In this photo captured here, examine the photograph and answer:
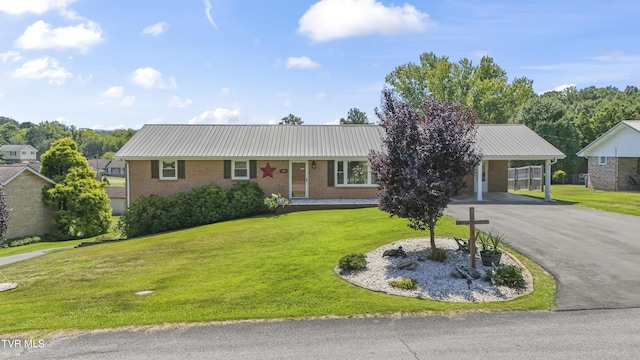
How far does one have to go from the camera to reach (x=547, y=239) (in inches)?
509

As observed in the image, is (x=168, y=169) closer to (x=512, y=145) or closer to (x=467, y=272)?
(x=467, y=272)

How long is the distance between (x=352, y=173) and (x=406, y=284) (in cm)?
1463

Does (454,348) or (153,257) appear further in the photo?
(153,257)

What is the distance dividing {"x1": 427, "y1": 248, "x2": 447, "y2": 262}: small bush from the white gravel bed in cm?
11

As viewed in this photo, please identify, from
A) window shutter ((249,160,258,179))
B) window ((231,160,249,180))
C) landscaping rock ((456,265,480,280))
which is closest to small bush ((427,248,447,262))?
landscaping rock ((456,265,480,280))

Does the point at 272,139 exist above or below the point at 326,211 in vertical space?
above

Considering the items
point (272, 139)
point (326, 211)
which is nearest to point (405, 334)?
point (326, 211)

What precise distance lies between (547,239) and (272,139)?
16.4m

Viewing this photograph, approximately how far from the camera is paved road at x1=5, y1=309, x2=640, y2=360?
251 inches

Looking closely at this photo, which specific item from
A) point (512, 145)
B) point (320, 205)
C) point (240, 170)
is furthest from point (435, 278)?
point (512, 145)

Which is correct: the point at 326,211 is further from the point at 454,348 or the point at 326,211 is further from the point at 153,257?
the point at 454,348

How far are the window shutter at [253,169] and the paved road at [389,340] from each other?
16.0 metres

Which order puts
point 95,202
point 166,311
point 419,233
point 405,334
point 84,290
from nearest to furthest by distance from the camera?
point 405,334 < point 166,311 < point 84,290 < point 419,233 < point 95,202

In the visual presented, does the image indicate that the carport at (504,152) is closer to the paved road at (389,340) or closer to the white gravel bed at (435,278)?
the white gravel bed at (435,278)
